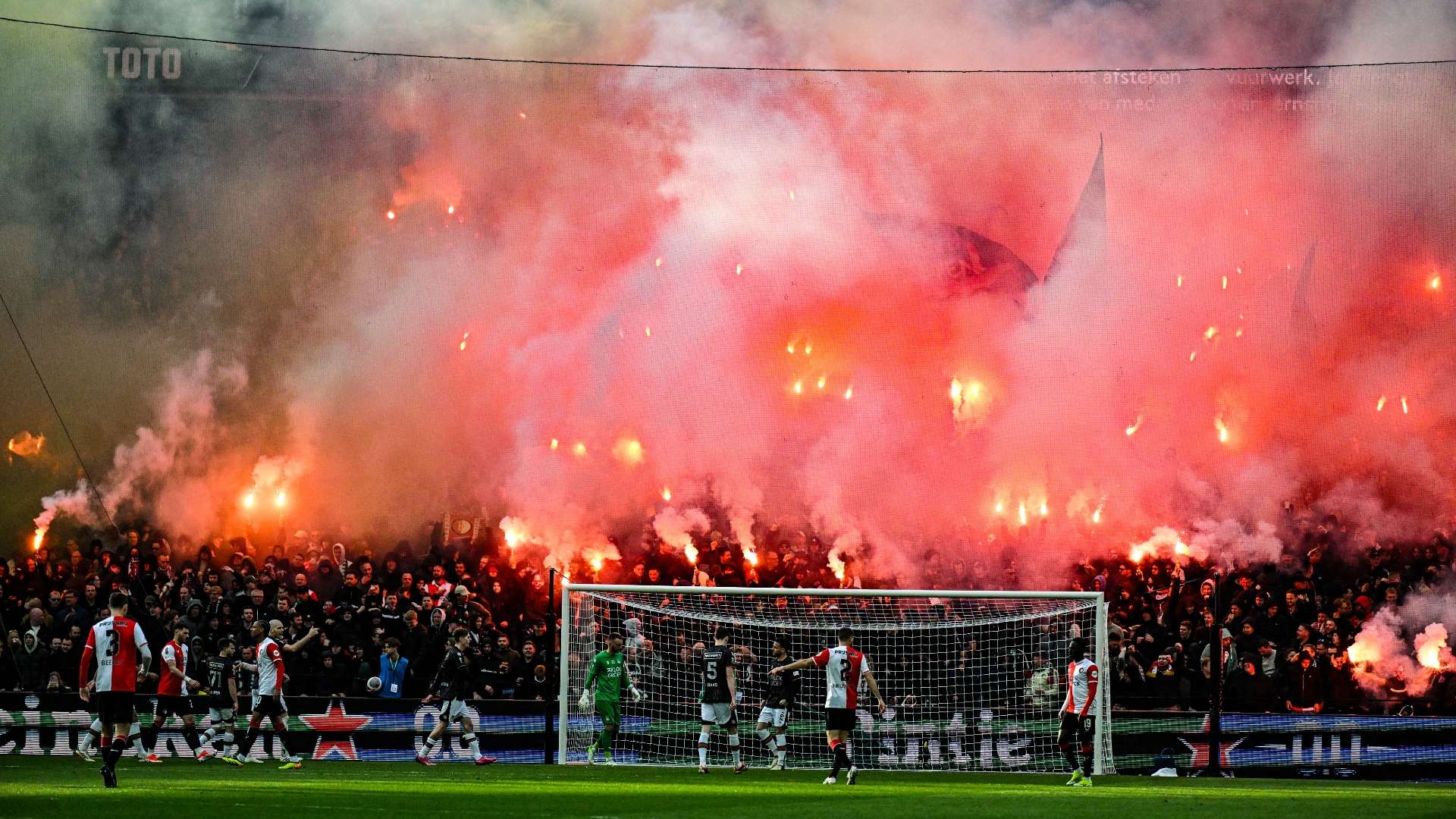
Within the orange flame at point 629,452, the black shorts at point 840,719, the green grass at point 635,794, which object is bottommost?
the green grass at point 635,794

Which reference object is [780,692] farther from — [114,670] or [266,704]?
[114,670]

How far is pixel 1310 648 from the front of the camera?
59.2ft

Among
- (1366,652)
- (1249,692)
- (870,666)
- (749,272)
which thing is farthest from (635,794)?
(749,272)

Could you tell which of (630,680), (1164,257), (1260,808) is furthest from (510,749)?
(1164,257)

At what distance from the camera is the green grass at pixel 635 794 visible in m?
11.2

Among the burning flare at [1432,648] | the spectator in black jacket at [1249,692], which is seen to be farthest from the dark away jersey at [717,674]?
the burning flare at [1432,648]

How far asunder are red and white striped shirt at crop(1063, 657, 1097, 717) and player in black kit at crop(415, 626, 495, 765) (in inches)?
254

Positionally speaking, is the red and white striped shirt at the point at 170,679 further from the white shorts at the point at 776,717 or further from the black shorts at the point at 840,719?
the black shorts at the point at 840,719

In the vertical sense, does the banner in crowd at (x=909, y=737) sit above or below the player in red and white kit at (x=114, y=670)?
below

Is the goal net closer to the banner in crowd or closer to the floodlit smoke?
the banner in crowd

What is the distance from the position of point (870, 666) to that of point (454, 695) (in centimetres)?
496

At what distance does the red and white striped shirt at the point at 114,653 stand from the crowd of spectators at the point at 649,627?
16.0 ft

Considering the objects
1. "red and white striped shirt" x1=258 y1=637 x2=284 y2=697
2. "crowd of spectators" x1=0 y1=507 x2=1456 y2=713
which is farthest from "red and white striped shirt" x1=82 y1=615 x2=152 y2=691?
"crowd of spectators" x1=0 y1=507 x2=1456 y2=713

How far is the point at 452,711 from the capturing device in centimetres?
1717
